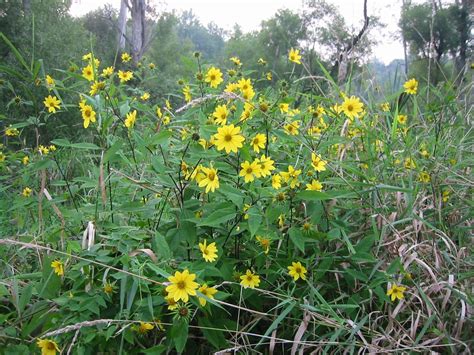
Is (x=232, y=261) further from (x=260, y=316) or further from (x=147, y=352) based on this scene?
(x=147, y=352)

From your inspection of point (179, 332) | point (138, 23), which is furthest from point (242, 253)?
point (138, 23)

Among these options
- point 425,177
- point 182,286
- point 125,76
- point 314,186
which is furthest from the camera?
point 125,76

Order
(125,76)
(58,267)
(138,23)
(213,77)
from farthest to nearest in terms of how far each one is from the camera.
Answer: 1. (138,23)
2. (125,76)
3. (213,77)
4. (58,267)

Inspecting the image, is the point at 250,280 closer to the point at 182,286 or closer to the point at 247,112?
the point at 182,286

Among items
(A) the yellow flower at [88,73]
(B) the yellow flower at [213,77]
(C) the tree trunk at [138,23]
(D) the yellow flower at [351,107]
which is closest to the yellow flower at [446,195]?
(D) the yellow flower at [351,107]

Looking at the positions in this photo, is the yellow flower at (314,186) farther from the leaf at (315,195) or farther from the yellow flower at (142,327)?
the yellow flower at (142,327)

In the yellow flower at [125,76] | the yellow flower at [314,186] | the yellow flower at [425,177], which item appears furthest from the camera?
the yellow flower at [125,76]

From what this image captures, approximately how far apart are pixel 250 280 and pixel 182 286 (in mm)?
290

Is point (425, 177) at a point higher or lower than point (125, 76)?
lower

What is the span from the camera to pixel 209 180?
1236 millimetres

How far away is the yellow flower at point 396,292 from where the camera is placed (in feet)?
4.44

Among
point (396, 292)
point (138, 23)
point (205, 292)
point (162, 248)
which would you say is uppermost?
point (138, 23)

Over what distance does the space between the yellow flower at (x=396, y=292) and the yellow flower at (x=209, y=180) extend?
0.58 metres

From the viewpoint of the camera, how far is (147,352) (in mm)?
1171
